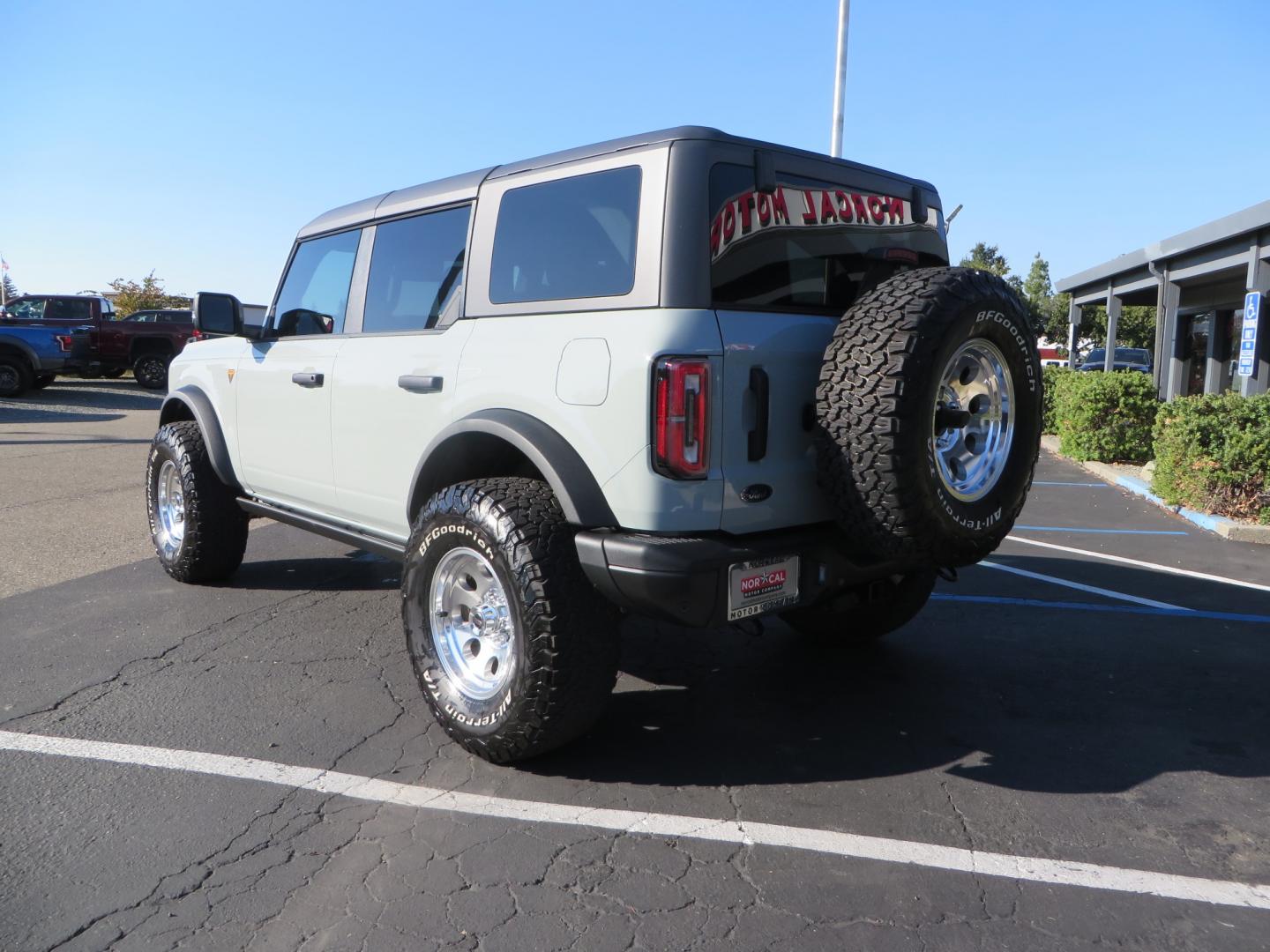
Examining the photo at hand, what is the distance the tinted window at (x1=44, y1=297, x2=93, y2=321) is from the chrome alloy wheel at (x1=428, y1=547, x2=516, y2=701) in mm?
24231

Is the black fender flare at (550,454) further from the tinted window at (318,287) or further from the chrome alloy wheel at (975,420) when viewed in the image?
the tinted window at (318,287)

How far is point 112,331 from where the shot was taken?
23.9 m

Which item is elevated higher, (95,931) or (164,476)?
(164,476)

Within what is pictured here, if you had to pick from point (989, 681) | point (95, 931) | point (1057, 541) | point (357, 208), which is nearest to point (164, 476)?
point (357, 208)

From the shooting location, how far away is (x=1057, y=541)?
7.71m

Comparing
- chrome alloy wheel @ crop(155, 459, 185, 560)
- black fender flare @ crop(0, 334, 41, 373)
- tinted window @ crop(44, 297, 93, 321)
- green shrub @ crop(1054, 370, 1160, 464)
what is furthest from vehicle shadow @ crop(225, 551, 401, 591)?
tinted window @ crop(44, 297, 93, 321)

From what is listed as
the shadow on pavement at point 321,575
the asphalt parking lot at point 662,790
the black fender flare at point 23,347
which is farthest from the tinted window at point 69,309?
the asphalt parking lot at point 662,790

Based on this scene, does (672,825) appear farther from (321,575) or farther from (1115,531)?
(1115,531)

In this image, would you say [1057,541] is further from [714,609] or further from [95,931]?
[95,931]

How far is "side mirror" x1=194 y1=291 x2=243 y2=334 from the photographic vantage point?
16.8 feet

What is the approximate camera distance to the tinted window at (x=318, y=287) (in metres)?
4.67

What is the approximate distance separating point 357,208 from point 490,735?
2.75 m

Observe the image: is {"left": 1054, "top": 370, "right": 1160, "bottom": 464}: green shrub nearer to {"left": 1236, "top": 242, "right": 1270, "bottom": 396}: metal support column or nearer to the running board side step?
{"left": 1236, "top": 242, "right": 1270, "bottom": 396}: metal support column

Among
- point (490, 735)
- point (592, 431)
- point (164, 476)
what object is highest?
point (592, 431)
